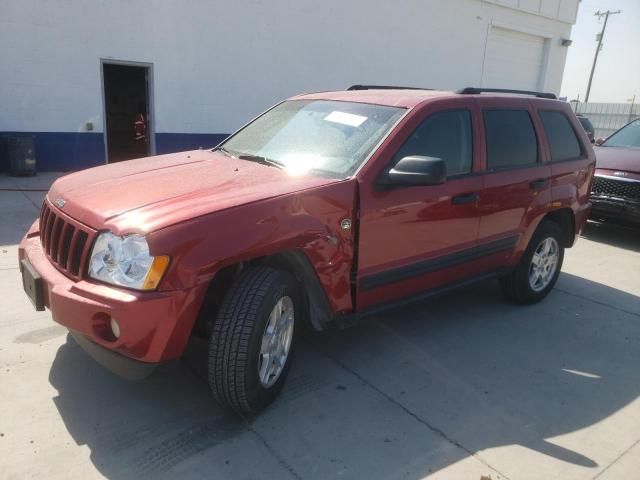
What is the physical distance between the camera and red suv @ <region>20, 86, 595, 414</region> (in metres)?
2.46

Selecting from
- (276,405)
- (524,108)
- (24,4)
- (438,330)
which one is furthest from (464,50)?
(276,405)


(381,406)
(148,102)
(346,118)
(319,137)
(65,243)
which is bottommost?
(381,406)

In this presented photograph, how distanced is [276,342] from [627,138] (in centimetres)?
751

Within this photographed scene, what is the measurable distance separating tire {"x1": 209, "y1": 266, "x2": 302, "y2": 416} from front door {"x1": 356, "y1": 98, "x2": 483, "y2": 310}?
2.19ft

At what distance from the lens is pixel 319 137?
11.5ft

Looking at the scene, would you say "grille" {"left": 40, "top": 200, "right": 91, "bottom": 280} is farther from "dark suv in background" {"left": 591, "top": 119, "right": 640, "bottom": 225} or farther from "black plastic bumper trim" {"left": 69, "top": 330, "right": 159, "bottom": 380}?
"dark suv in background" {"left": 591, "top": 119, "right": 640, "bottom": 225}

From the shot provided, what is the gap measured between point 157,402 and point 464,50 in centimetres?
1527

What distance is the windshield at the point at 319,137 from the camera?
3.28m

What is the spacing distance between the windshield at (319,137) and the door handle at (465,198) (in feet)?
2.30

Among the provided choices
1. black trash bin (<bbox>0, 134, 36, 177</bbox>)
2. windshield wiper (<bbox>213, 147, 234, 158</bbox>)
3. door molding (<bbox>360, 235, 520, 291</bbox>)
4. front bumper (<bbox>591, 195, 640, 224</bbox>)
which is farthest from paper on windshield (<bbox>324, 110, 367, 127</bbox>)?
black trash bin (<bbox>0, 134, 36, 177</bbox>)

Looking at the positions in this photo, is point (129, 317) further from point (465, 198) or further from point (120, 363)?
point (465, 198)

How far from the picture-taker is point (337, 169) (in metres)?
3.21

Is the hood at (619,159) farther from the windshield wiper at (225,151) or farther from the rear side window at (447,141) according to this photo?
the windshield wiper at (225,151)

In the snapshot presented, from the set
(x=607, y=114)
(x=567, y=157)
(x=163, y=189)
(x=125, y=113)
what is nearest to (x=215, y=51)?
(x=125, y=113)
